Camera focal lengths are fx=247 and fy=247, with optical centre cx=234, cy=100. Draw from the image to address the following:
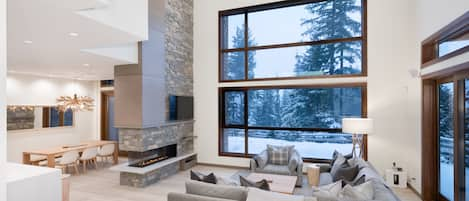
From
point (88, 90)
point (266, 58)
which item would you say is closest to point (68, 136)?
point (88, 90)

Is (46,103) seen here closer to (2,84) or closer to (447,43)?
(2,84)

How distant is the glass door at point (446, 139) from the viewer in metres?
3.80

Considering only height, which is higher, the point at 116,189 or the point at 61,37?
the point at 61,37

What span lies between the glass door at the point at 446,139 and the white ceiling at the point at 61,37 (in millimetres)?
5003

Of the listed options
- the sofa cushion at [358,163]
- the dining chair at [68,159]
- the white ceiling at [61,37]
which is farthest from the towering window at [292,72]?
the dining chair at [68,159]

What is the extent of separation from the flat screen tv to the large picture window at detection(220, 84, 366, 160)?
896 millimetres

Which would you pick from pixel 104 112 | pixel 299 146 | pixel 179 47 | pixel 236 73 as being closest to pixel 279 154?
pixel 299 146

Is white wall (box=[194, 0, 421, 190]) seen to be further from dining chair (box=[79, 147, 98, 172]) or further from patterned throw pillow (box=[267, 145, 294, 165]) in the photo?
dining chair (box=[79, 147, 98, 172])

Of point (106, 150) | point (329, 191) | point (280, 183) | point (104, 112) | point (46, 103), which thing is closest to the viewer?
point (329, 191)

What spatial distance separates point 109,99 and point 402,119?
868cm

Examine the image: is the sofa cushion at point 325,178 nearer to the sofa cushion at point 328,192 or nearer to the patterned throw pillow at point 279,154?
the patterned throw pillow at point 279,154

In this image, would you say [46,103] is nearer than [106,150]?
No

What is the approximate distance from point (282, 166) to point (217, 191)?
282 cm

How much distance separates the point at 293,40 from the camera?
614cm
